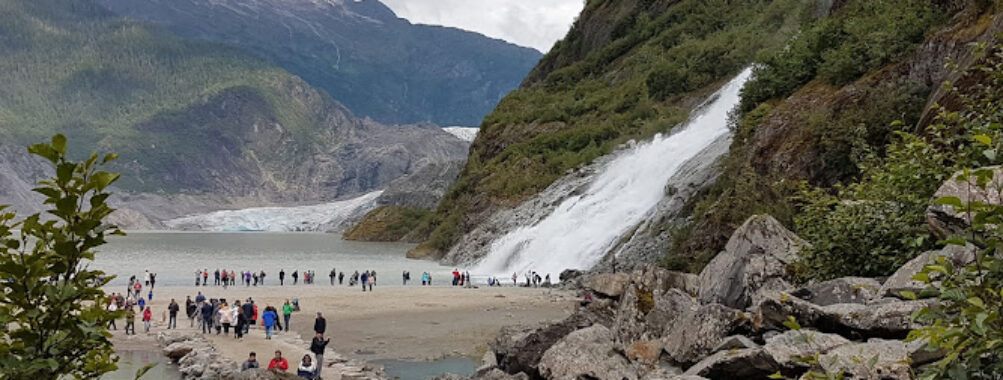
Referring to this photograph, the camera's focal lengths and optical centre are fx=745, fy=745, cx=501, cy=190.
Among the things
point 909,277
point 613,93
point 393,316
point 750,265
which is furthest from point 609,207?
point 909,277

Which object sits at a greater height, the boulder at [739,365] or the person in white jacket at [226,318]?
the person in white jacket at [226,318]

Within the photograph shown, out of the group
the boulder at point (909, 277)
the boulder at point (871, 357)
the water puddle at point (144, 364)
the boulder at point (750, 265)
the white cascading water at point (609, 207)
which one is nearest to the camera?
the boulder at point (871, 357)

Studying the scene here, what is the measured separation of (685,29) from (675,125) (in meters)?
27.1

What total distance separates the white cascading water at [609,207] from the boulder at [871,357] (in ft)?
111

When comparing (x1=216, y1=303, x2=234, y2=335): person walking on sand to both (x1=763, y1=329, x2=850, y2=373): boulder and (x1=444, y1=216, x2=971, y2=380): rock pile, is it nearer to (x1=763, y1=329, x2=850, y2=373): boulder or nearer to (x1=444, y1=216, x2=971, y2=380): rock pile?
(x1=444, y1=216, x2=971, y2=380): rock pile

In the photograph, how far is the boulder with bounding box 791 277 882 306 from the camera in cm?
959

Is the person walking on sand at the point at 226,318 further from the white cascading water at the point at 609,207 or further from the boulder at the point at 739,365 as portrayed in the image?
the white cascading water at the point at 609,207

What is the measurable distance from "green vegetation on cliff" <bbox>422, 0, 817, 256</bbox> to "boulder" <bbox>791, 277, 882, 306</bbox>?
137 ft

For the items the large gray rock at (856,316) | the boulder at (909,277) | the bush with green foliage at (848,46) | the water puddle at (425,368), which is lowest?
the water puddle at (425,368)

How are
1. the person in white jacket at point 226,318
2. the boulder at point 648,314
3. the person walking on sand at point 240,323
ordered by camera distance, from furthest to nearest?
the person in white jacket at point 226,318
the person walking on sand at point 240,323
the boulder at point 648,314

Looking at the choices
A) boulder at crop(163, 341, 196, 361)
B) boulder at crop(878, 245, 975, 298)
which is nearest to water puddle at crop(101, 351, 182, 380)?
boulder at crop(163, 341, 196, 361)

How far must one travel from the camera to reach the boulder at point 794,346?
7.88 meters

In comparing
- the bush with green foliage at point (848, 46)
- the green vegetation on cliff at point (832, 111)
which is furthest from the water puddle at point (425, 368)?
the bush with green foliage at point (848, 46)

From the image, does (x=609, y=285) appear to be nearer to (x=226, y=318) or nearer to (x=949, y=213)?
(x=226, y=318)
